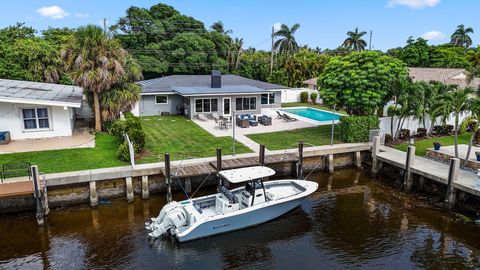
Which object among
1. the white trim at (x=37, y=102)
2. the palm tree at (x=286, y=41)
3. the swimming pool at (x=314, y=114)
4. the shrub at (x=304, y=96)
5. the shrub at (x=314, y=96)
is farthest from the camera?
the palm tree at (x=286, y=41)

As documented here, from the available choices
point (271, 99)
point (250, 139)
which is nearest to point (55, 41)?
point (271, 99)

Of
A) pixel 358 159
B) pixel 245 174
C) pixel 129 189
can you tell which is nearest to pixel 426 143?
pixel 358 159

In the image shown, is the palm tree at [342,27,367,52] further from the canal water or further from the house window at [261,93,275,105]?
the canal water

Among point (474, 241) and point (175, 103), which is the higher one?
point (175, 103)

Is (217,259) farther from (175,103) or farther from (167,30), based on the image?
(167,30)

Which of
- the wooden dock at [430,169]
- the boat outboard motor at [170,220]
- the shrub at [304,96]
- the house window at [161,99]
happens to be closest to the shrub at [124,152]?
the boat outboard motor at [170,220]

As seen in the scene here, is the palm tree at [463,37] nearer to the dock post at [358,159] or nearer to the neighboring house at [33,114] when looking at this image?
the dock post at [358,159]

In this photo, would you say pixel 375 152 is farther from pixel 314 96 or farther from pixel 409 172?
pixel 314 96

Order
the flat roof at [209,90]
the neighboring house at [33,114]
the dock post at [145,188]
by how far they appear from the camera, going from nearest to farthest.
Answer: the dock post at [145,188], the neighboring house at [33,114], the flat roof at [209,90]
